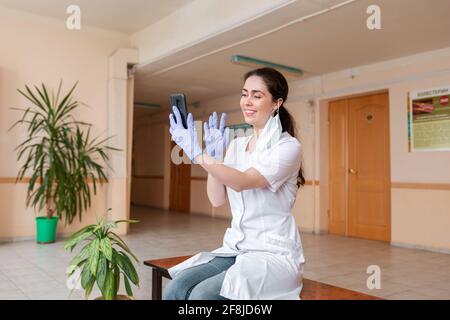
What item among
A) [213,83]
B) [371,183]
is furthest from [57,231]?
[371,183]

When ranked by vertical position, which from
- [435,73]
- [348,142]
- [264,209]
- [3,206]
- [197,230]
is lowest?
[197,230]

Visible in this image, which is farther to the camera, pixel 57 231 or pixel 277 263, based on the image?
pixel 57 231

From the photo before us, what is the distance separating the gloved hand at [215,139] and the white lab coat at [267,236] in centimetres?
12

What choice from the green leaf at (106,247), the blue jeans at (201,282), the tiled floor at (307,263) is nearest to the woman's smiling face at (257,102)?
the blue jeans at (201,282)

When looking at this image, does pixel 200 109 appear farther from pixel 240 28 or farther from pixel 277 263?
pixel 277 263

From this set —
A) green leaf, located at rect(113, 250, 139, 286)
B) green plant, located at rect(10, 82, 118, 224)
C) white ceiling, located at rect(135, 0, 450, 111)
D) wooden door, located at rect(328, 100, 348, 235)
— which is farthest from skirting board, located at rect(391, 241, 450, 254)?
green leaf, located at rect(113, 250, 139, 286)

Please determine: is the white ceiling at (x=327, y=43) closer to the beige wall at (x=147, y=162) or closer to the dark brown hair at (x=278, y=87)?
the dark brown hair at (x=278, y=87)

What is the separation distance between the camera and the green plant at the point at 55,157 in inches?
200

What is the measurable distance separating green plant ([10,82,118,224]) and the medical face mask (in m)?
4.08

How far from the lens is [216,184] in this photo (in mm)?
1667

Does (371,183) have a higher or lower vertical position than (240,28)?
lower

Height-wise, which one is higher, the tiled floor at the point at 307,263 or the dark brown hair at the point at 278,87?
the dark brown hair at the point at 278,87

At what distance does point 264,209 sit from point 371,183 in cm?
491

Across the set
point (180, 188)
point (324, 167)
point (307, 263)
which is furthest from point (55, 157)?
point (180, 188)
